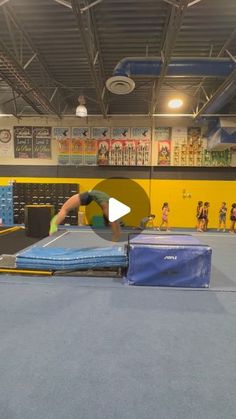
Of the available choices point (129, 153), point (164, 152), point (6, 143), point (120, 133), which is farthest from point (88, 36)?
point (6, 143)

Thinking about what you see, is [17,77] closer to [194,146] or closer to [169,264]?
[169,264]

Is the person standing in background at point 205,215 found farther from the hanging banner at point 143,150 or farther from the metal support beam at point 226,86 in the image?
the metal support beam at point 226,86

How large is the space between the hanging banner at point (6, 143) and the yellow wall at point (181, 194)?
2136mm

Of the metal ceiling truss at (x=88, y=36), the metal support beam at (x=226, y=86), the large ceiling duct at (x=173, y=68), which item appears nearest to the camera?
the metal ceiling truss at (x=88, y=36)

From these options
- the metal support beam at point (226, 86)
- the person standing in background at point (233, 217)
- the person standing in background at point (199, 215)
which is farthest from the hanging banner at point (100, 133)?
the person standing in background at point (233, 217)

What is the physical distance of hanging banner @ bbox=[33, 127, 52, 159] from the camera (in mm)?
12141

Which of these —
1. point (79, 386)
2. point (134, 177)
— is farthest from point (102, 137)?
point (79, 386)

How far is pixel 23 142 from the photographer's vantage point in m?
12.2

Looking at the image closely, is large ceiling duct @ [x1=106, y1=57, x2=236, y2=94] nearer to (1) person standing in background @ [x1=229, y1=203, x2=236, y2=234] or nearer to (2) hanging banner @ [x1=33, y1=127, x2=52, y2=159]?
(1) person standing in background @ [x1=229, y1=203, x2=236, y2=234]

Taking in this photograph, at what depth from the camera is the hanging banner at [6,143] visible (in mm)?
12234

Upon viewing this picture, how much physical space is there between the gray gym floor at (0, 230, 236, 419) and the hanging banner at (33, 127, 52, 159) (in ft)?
27.8

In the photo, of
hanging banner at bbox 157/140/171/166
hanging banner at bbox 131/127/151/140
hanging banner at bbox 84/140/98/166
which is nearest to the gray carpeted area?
hanging banner at bbox 157/140/171/166

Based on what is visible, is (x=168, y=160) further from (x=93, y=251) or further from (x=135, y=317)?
(x=135, y=317)

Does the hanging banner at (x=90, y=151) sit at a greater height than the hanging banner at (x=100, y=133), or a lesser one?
lesser
